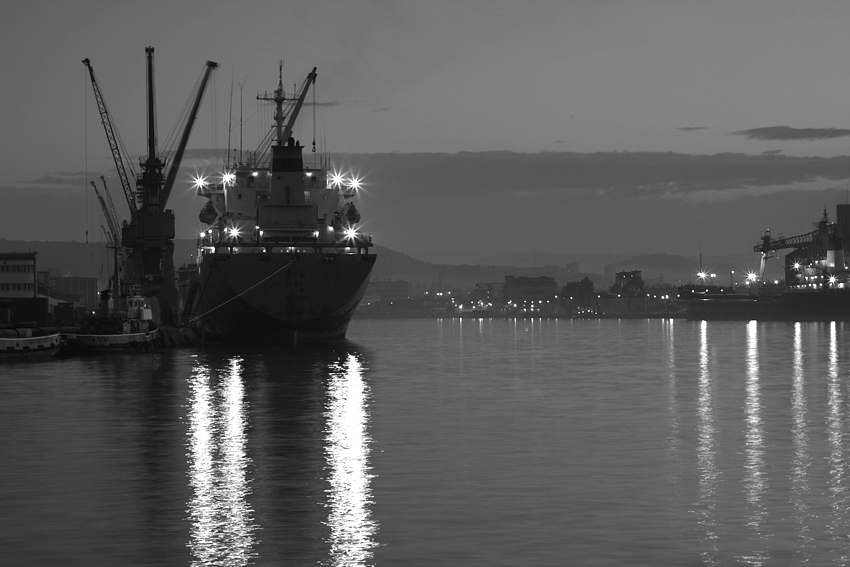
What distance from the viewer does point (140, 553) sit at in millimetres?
18938

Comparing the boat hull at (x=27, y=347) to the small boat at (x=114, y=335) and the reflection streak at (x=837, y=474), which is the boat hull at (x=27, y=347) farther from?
the reflection streak at (x=837, y=474)

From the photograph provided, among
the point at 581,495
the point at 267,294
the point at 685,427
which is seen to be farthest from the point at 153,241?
the point at 581,495

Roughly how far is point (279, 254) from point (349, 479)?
2303 inches

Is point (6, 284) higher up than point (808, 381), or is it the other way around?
point (6, 284)

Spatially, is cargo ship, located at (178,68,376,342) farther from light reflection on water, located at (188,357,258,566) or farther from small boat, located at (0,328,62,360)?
light reflection on water, located at (188,357,258,566)

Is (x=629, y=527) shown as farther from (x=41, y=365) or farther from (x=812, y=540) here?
(x=41, y=365)

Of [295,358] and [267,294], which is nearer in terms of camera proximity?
[295,358]

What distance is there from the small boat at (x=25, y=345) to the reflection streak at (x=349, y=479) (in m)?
29.8

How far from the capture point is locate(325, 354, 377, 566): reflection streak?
1931 centimetres

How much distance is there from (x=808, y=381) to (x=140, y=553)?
46.4 metres

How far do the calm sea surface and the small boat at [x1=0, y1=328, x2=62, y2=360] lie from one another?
17.7 m

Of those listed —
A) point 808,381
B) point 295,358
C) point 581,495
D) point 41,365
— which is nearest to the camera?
point 581,495

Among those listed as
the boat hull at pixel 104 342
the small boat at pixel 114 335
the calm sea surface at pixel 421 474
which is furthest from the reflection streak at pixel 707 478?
the small boat at pixel 114 335

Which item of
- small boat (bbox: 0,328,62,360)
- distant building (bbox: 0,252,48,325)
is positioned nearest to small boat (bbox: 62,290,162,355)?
small boat (bbox: 0,328,62,360)
